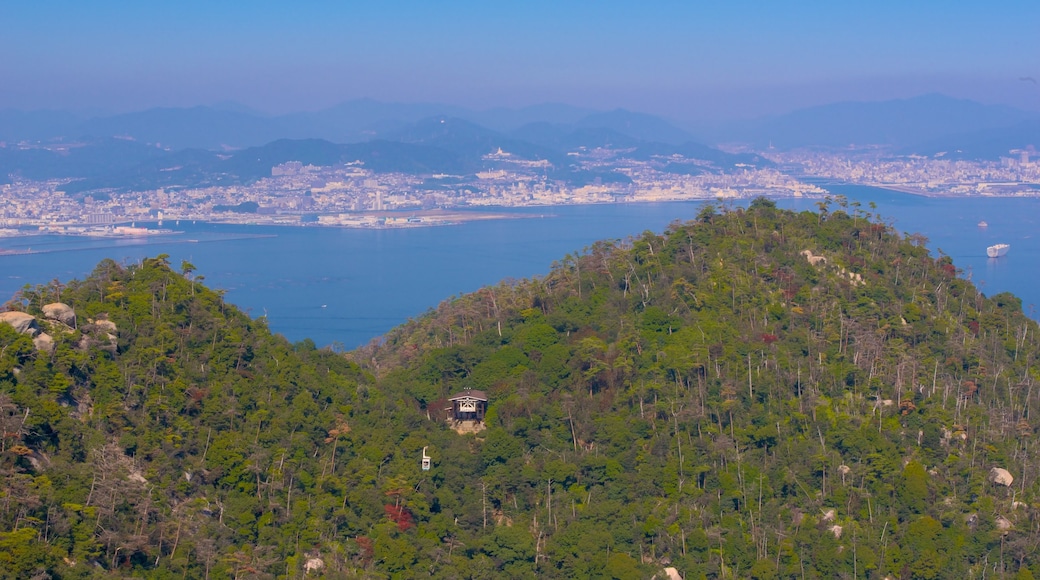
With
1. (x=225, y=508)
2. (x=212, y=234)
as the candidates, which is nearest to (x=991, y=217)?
(x=212, y=234)

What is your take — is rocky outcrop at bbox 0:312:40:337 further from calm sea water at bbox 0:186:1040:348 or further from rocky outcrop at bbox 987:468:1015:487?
calm sea water at bbox 0:186:1040:348

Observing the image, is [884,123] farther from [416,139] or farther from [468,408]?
[468,408]

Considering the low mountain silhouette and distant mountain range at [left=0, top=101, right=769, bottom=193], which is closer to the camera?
distant mountain range at [left=0, top=101, right=769, bottom=193]

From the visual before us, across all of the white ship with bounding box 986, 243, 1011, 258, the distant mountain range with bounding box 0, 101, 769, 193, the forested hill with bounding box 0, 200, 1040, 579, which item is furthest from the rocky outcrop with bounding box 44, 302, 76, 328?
the distant mountain range with bounding box 0, 101, 769, 193

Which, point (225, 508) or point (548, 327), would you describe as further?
point (548, 327)

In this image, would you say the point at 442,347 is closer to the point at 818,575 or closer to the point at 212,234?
the point at 818,575

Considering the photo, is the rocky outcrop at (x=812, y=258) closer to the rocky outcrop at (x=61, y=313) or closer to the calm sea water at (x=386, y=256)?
the calm sea water at (x=386, y=256)

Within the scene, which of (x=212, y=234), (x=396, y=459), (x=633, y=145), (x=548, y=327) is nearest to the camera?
(x=396, y=459)
